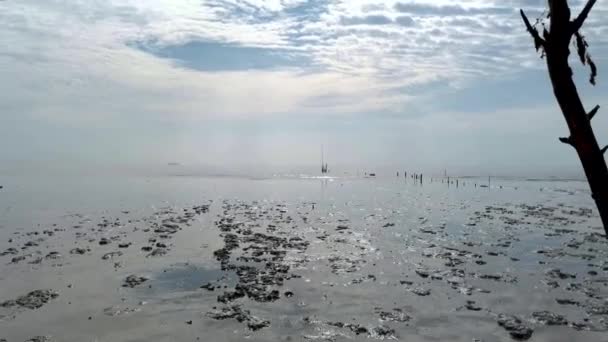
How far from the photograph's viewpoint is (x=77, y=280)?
18.4 metres

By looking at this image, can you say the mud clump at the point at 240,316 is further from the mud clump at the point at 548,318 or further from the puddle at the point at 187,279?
the mud clump at the point at 548,318

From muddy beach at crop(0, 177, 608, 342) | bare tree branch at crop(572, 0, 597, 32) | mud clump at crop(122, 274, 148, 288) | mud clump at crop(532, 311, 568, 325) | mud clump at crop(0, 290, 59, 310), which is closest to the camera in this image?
bare tree branch at crop(572, 0, 597, 32)

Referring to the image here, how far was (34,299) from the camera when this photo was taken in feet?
51.4

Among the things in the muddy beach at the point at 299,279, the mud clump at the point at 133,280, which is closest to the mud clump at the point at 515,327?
the muddy beach at the point at 299,279

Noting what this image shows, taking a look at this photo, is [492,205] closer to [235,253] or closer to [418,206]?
[418,206]

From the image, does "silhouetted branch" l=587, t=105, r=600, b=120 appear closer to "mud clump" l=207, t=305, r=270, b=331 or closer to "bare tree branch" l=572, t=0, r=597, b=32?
"bare tree branch" l=572, t=0, r=597, b=32

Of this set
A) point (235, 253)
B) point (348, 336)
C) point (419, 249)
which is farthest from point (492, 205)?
point (348, 336)

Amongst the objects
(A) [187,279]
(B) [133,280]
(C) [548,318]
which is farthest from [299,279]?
(C) [548,318]

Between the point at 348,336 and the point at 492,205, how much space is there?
44611 mm

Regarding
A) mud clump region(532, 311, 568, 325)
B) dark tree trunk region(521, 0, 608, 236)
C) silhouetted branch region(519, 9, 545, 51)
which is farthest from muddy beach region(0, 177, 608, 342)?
silhouetted branch region(519, 9, 545, 51)

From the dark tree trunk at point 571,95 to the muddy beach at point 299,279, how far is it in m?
9.81

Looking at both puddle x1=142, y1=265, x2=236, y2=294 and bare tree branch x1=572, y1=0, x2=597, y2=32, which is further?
puddle x1=142, y1=265, x2=236, y2=294

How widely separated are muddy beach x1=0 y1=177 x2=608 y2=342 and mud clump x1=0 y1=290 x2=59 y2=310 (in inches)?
2.7

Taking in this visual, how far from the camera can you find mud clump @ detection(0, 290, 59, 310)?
49.5 ft
